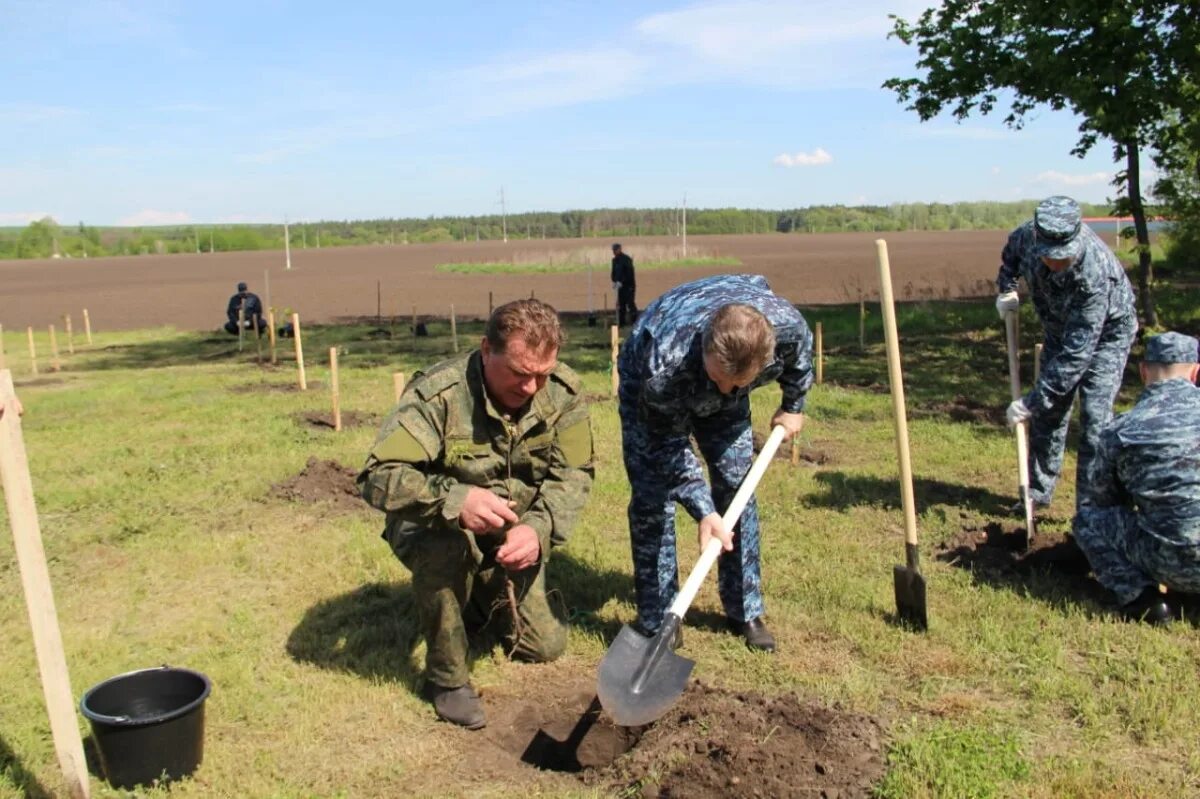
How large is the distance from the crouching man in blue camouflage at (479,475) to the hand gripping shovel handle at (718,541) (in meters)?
0.71

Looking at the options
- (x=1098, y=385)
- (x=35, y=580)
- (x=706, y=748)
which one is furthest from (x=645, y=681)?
(x=1098, y=385)

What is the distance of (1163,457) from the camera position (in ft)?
14.0

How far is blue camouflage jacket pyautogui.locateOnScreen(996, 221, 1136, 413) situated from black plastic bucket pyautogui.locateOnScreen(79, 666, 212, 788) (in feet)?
15.2

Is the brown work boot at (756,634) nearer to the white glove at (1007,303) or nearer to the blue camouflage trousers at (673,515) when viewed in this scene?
the blue camouflage trousers at (673,515)

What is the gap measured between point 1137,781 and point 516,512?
2491 mm

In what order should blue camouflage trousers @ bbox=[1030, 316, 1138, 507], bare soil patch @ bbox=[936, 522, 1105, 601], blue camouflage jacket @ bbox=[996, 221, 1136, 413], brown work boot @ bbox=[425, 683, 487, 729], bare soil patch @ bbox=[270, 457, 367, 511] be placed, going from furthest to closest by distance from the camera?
1. bare soil patch @ bbox=[270, 457, 367, 511]
2. blue camouflage trousers @ bbox=[1030, 316, 1138, 507]
3. blue camouflage jacket @ bbox=[996, 221, 1136, 413]
4. bare soil patch @ bbox=[936, 522, 1105, 601]
5. brown work boot @ bbox=[425, 683, 487, 729]

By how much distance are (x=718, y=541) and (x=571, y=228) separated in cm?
10900

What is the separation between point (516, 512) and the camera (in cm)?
409

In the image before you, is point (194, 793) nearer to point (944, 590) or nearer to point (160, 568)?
point (160, 568)

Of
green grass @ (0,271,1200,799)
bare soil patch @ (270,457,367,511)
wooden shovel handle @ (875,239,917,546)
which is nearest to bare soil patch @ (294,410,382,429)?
green grass @ (0,271,1200,799)

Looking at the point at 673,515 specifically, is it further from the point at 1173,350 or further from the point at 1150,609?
the point at 1173,350

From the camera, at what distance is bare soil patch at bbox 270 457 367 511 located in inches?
277

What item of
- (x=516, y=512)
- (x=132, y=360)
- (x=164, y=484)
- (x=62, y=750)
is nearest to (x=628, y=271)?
(x=132, y=360)

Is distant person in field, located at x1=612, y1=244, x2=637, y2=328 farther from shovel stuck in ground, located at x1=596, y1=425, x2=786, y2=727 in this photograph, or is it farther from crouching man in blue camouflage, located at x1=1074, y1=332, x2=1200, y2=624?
shovel stuck in ground, located at x1=596, y1=425, x2=786, y2=727
